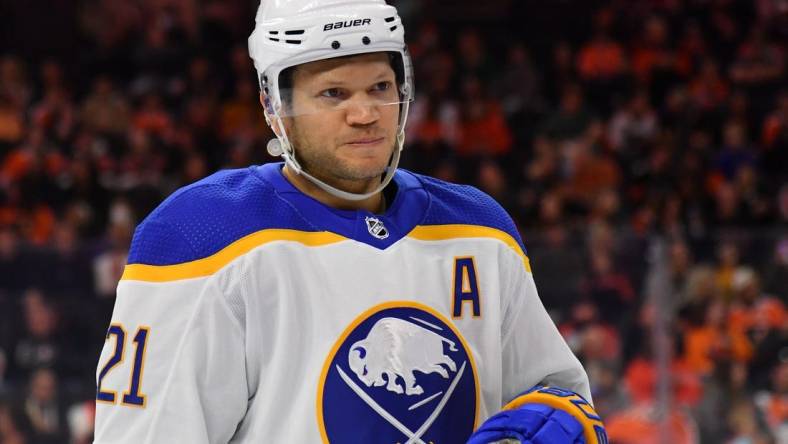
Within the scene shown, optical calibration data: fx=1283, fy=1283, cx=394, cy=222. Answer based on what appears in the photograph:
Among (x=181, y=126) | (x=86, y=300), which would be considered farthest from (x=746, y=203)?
(x=181, y=126)

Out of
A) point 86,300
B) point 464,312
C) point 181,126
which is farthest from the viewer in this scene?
point 181,126

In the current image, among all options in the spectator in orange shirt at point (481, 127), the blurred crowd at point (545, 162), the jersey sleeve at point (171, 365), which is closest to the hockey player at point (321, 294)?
the jersey sleeve at point (171, 365)

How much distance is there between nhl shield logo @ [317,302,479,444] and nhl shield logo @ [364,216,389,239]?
116 mm

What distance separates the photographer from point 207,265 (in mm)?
1869

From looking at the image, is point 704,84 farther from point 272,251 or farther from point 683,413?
point 272,251

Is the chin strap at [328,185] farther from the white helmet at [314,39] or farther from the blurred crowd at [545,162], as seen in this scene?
the blurred crowd at [545,162]

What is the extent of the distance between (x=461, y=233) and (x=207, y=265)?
0.44 metres

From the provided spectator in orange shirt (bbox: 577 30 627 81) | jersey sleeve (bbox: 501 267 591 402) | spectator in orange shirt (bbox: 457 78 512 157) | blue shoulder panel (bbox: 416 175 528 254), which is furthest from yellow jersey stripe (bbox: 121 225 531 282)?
spectator in orange shirt (bbox: 577 30 627 81)

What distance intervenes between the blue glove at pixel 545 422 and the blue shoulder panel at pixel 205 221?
40 centimetres

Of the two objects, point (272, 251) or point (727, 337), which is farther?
point (727, 337)

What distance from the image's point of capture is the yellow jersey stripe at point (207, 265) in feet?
6.12

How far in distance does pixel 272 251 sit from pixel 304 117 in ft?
0.76

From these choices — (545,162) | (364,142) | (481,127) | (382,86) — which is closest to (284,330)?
(364,142)

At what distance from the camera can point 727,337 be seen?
5.04 meters
